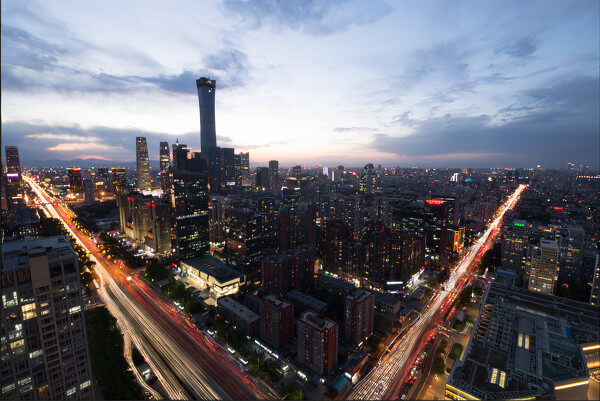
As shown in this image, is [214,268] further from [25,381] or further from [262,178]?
[262,178]

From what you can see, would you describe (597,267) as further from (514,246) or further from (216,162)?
(216,162)

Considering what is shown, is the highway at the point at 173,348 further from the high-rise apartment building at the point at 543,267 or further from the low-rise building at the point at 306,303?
the high-rise apartment building at the point at 543,267

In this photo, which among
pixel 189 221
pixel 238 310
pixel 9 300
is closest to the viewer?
pixel 9 300

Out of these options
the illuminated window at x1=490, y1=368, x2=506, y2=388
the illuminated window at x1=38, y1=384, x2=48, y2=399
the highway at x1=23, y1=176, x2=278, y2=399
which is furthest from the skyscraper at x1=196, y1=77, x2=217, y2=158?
the illuminated window at x1=490, y1=368, x2=506, y2=388

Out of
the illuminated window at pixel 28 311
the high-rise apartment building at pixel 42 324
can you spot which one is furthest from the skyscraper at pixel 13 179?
the illuminated window at pixel 28 311

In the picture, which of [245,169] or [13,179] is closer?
Result: [13,179]

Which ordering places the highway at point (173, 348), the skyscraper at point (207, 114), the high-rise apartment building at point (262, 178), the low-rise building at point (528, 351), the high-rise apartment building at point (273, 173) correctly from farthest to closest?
the high-rise apartment building at point (273, 173) < the high-rise apartment building at point (262, 178) < the skyscraper at point (207, 114) < the highway at point (173, 348) < the low-rise building at point (528, 351)

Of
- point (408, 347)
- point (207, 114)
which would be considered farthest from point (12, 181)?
point (408, 347)
